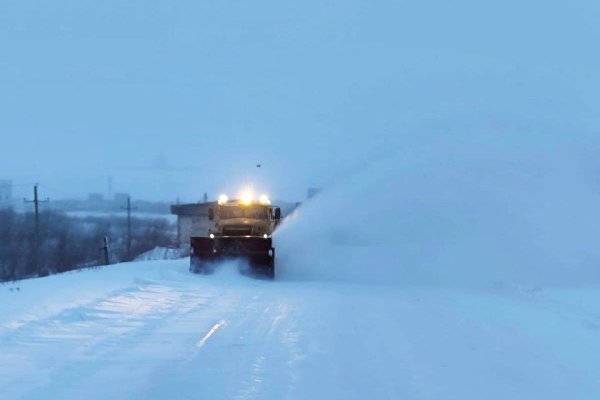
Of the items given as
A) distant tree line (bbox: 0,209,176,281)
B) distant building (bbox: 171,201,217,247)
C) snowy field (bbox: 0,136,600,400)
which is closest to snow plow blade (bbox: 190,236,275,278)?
Result: snowy field (bbox: 0,136,600,400)

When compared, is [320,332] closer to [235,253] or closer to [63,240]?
[235,253]

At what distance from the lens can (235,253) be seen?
2114 cm

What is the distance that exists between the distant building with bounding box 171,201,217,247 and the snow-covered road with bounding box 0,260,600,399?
1728 inches

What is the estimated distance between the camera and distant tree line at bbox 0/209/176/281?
61.2 meters

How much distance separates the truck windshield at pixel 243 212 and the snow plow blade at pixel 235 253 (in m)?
2.99

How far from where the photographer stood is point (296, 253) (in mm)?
23938

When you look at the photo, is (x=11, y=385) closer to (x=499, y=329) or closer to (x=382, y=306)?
(x=499, y=329)

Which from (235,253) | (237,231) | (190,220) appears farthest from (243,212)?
(190,220)

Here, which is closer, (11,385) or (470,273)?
(11,385)

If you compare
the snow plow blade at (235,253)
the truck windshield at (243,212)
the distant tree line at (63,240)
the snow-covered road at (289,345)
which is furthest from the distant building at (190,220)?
the snow-covered road at (289,345)

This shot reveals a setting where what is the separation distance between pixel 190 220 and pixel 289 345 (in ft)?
190

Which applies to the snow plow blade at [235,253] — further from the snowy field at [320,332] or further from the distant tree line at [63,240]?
the distant tree line at [63,240]

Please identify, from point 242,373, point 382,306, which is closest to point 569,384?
point 242,373

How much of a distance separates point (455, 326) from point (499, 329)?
2.18 ft
